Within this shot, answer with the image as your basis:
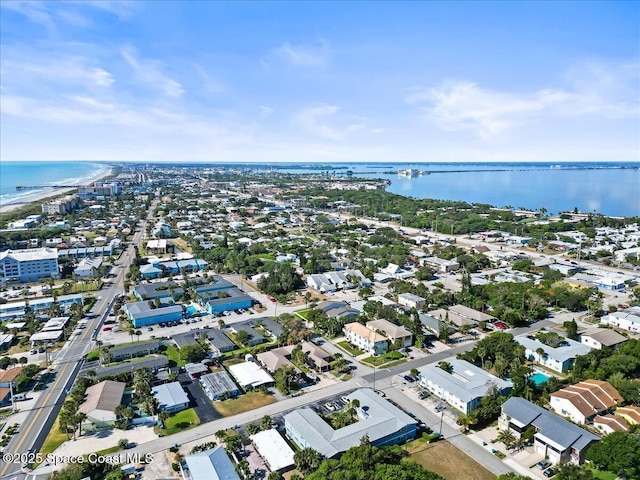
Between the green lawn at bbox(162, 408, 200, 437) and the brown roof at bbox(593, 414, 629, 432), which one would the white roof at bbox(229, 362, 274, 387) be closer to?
the green lawn at bbox(162, 408, 200, 437)

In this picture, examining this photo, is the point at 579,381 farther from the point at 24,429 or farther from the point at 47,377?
the point at 47,377

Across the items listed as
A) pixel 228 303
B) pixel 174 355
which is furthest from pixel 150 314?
pixel 174 355

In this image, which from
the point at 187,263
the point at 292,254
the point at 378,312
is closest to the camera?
the point at 378,312

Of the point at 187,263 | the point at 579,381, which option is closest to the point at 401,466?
the point at 579,381

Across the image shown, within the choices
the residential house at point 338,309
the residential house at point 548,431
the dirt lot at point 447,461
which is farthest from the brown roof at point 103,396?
the residential house at point 548,431

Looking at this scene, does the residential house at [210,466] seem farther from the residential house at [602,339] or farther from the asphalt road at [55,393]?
the residential house at [602,339]

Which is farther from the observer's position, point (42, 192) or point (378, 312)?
point (42, 192)
